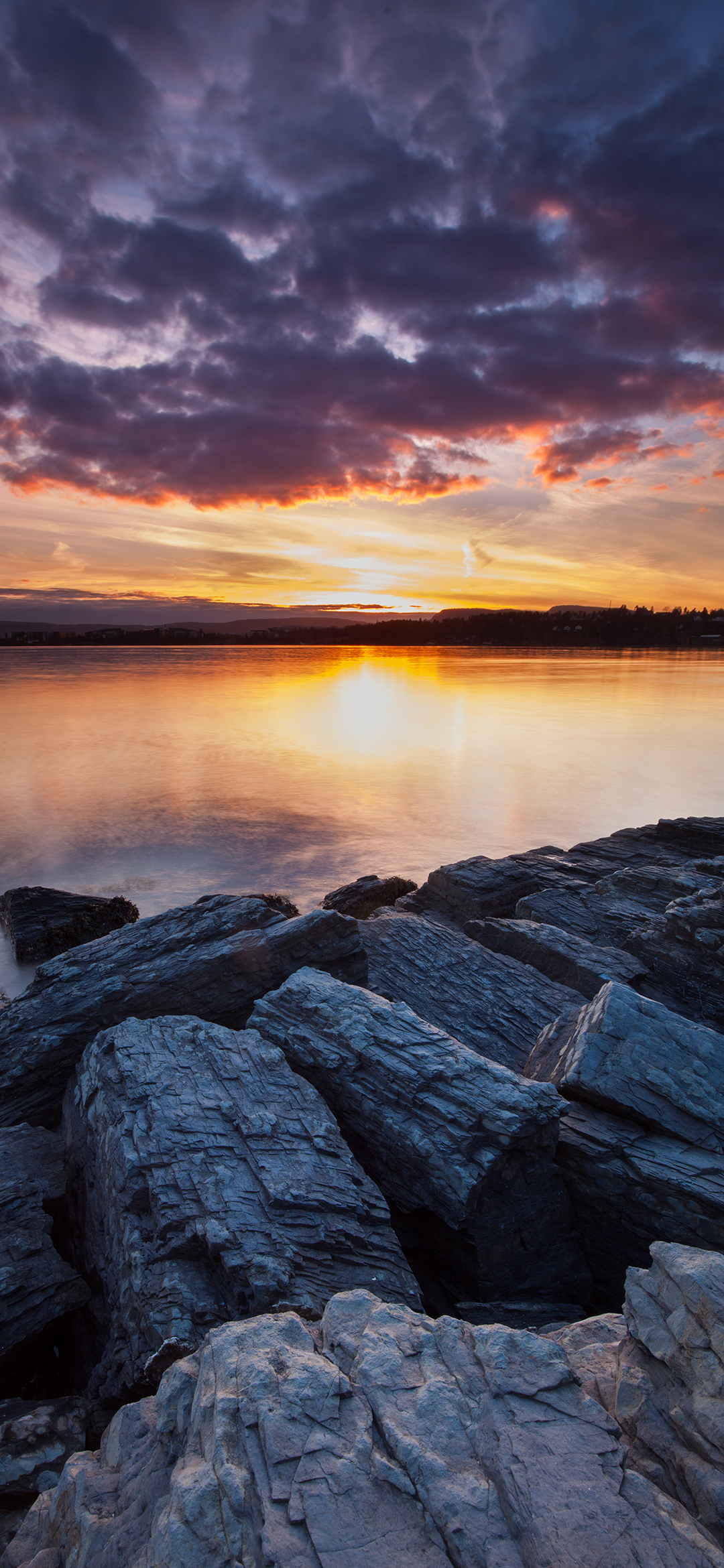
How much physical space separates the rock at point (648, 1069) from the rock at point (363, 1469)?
→ 2290 millimetres

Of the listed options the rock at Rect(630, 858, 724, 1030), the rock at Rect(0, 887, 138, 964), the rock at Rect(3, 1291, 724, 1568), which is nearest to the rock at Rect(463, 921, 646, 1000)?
the rock at Rect(630, 858, 724, 1030)

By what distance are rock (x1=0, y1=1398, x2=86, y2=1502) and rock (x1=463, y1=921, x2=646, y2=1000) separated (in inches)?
236

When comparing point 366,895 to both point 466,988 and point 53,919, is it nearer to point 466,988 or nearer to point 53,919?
point 466,988

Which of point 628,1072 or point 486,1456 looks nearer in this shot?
point 486,1456

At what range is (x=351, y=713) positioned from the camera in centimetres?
4800

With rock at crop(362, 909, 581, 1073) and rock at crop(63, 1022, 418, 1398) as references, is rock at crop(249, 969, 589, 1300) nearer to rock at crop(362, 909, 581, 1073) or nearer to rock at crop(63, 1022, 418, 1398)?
rock at crop(63, 1022, 418, 1398)

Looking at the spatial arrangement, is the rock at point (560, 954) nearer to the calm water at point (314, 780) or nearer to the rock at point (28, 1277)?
the rock at point (28, 1277)

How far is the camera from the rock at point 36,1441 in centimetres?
342

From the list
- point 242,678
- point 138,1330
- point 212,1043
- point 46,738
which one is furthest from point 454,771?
point 242,678

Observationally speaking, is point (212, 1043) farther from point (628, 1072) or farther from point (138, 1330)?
point (628, 1072)

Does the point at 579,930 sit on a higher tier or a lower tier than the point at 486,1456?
lower

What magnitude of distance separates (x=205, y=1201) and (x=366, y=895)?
30.7ft

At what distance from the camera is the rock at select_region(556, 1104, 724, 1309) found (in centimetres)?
463

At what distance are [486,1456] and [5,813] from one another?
22.6 m
